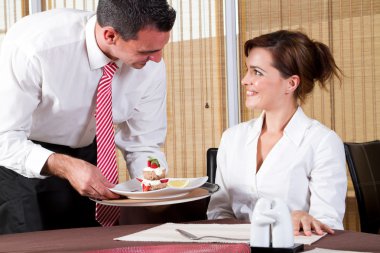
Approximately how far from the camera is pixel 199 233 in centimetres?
181

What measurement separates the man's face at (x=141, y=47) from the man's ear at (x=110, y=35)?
0.05 ft

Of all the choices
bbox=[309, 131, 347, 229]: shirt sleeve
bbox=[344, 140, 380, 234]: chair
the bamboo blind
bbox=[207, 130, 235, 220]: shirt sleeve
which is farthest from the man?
the bamboo blind

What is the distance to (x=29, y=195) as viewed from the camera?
2.41m

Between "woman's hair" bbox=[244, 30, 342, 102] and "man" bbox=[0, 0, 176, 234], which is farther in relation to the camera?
"woman's hair" bbox=[244, 30, 342, 102]

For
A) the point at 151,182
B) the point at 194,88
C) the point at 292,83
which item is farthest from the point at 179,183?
the point at 194,88

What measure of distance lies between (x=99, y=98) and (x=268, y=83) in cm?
62

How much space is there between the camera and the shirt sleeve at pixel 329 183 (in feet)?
7.29

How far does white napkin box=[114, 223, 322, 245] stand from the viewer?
5.67ft

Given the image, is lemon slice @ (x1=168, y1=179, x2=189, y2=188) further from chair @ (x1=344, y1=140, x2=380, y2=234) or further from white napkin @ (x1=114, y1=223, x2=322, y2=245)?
chair @ (x1=344, y1=140, x2=380, y2=234)

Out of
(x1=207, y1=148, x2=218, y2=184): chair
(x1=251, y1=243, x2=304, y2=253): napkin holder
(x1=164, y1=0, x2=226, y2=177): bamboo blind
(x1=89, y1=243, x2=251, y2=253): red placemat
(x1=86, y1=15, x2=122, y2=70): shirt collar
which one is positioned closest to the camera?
(x1=89, y1=243, x2=251, y2=253): red placemat

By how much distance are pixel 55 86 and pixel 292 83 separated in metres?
0.86

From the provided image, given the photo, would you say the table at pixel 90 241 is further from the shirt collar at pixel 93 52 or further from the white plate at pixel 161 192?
the shirt collar at pixel 93 52

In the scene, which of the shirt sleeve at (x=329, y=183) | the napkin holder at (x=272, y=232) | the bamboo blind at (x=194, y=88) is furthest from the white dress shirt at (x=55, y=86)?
the bamboo blind at (x=194, y=88)

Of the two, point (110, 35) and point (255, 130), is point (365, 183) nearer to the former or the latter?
point (255, 130)
